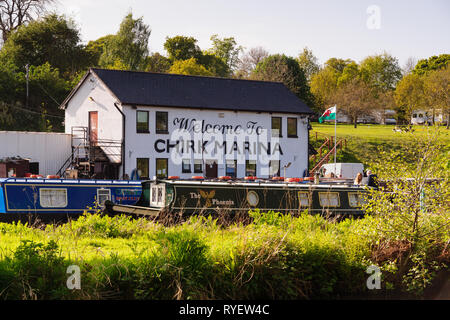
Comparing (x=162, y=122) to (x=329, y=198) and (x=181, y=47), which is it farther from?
(x=181, y=47)

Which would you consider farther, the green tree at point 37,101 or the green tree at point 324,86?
the green tree at point 324,86

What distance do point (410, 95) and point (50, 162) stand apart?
148 ft

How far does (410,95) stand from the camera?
6312cm

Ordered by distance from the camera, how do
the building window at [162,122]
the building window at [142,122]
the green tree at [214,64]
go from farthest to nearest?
1. the green tree at [214,64]
2. the building window at [162,122]
3. the building window at [142,122]

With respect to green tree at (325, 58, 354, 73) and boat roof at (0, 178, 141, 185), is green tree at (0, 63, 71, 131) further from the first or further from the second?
green tree at (325, 58, 354, 73)

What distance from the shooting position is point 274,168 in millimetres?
34531

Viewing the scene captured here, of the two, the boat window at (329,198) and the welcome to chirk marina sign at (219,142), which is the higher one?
the welcome to chirk marina sign at (219,142)

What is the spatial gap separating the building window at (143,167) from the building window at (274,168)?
7761mm

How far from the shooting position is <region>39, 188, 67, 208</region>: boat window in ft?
63.8

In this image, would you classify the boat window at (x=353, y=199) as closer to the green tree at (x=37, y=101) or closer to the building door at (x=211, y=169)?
the building door at (x=211, y=169)

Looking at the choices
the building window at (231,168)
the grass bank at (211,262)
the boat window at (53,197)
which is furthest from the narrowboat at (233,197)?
the building window at (231,168)

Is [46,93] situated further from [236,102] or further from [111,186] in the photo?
[111,186]

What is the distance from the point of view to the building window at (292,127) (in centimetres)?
3534

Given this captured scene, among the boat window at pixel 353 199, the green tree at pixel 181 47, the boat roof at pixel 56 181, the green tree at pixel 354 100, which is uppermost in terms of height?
the green tree at pixel 181 47
